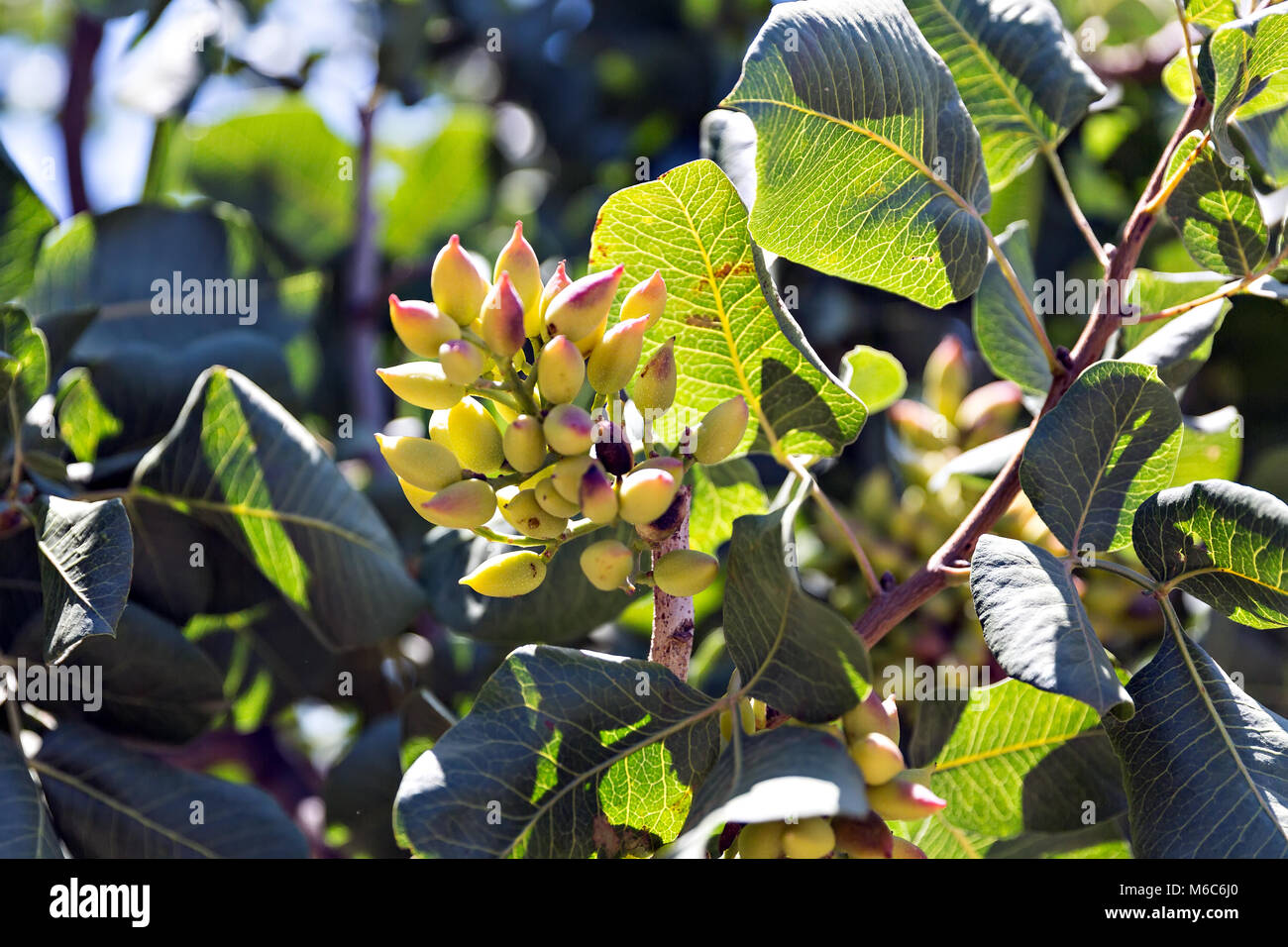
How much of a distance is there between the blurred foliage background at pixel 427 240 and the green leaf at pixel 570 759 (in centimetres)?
43

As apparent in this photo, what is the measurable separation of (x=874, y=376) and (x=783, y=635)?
16.8 inches

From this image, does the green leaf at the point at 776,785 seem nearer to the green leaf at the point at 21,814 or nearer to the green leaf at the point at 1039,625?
the green leaf at the point at 1039,625

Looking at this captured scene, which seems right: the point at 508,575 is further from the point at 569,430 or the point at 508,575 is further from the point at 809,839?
the point at 809,839

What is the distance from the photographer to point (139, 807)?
1075mm

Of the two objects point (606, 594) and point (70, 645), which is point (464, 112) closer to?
point (606, 594)

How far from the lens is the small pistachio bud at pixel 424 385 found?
2.35ft

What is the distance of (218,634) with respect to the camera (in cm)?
146

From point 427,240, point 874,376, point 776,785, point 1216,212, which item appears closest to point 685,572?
point 776,785

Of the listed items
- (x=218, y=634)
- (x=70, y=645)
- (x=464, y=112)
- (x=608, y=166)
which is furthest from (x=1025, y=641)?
(x=464, y=112)

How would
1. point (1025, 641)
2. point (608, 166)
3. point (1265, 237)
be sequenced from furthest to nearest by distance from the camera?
point (608, 166)
point (1265, 237)
point (1025, 641)

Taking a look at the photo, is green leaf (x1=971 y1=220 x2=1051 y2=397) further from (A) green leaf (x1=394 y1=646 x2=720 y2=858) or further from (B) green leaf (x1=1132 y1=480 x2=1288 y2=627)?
(A) green leaf (x1=394 y1=646 x2=720 y2=858)

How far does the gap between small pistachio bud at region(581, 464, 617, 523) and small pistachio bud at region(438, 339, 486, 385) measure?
0.10 meters

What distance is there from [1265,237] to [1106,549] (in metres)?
0.31

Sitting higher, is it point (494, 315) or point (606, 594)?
point (494, 315)
